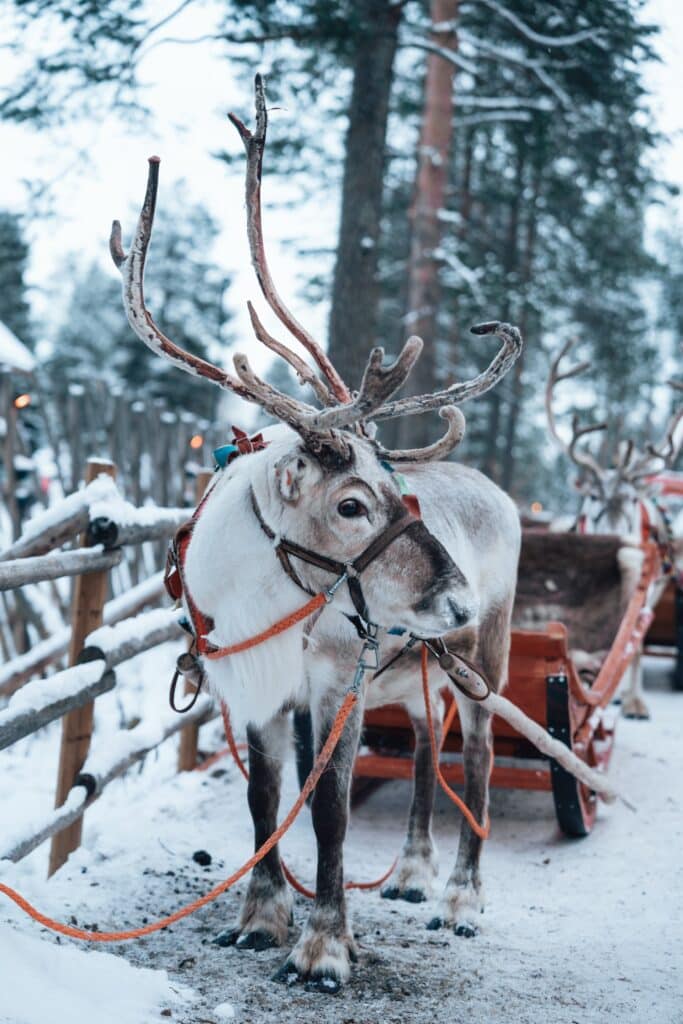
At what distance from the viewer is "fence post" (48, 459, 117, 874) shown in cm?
409

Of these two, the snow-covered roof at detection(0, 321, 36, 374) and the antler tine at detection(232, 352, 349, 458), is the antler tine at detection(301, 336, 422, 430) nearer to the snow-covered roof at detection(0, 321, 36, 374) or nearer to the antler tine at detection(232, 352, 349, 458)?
the antler tine at detection(232, 352, 349, 458)

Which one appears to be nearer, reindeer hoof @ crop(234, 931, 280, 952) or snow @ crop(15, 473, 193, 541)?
reindeer hoof @ crop(234, 931, 280, 952)

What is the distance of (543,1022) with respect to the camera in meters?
2.88

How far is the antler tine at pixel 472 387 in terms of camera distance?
328 cm

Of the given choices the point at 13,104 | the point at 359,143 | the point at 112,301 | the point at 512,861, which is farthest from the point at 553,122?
the point at 112,301

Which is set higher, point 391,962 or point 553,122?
point 553,122

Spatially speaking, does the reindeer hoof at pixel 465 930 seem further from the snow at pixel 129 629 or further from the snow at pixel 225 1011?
the snow at pixel 129 629

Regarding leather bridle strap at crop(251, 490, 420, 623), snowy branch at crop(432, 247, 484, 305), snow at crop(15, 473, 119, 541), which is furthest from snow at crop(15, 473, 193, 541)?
snowy branch at crop(432, 247, 484, 305)

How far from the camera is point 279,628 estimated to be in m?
3.08

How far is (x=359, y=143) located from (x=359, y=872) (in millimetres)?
5673

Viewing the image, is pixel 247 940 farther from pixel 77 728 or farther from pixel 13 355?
pixel 13 355

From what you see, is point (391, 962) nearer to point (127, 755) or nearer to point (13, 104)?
point (127, 755)

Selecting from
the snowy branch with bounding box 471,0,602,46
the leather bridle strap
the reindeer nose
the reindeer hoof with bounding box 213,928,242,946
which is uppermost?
the snowy branch with bounding box 471,0,602,46

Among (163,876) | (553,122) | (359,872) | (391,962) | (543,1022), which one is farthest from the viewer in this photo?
(553,122)
